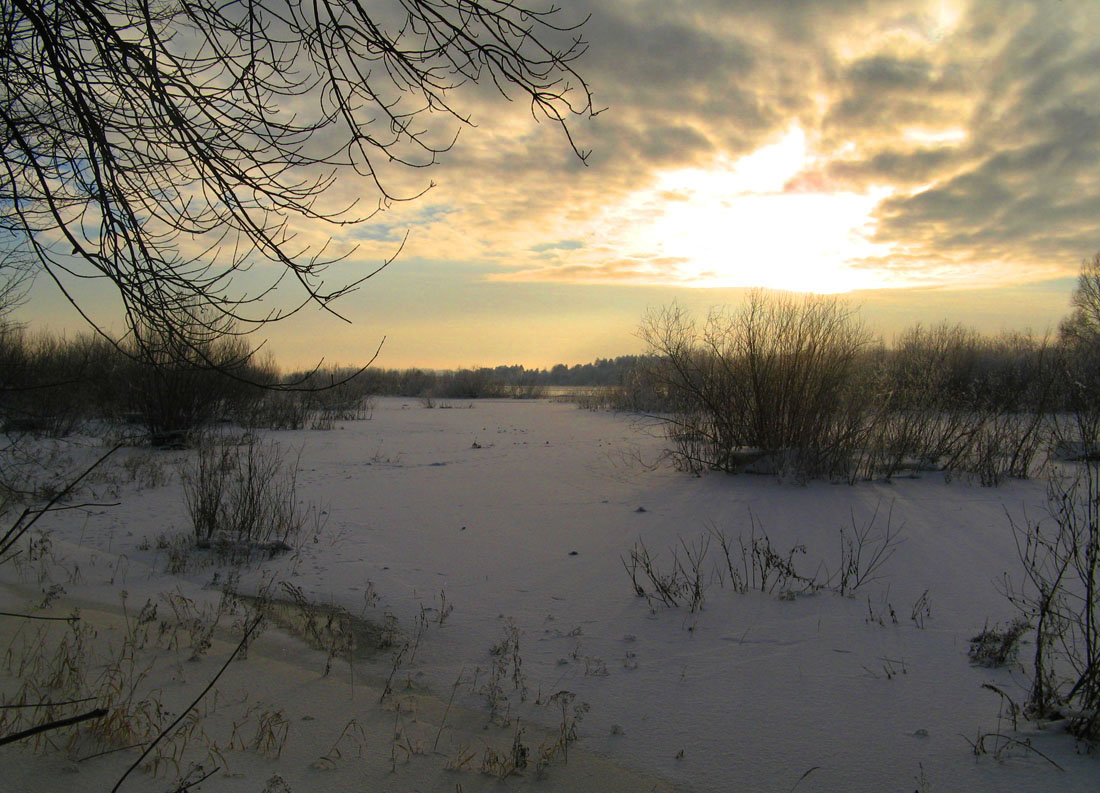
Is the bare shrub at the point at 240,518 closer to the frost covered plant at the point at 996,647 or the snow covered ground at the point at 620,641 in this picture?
the snow covered ground at the point at 620,641

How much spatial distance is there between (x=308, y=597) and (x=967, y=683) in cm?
452

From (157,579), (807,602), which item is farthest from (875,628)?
(157,579)

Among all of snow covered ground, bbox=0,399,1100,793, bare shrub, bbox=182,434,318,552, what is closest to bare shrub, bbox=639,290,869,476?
snow covered ground, bbox=0,399,1100,793

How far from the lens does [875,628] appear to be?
13.5ft

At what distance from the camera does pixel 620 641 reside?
4105mm

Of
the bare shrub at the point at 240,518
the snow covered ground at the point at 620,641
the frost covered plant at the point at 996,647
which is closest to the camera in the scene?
the snow covered ground at the point at 620,641

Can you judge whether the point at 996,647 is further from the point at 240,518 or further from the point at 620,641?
the point at 240,518

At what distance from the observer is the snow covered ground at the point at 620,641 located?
273cm

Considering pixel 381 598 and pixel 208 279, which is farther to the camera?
pixel 381 598

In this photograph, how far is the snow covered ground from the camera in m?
2.73

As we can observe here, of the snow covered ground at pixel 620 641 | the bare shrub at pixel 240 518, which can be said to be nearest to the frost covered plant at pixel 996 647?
the snow covered ground at pixel 620 641

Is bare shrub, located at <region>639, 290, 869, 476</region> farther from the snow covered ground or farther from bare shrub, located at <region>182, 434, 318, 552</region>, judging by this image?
bare shrub, located at <region>182, 434, 318, 552</region>

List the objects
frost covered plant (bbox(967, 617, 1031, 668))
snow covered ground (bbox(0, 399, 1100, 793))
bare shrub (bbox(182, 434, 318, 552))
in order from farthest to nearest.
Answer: bare shrub (bbox(182, 434, 318, 552))
frost covered plant (bbox(967, 617, 1031, 668))
snow covered ground (bbox(0, 399, 1100, 793))

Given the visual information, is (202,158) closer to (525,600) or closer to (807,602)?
(525,600)
